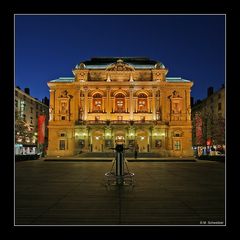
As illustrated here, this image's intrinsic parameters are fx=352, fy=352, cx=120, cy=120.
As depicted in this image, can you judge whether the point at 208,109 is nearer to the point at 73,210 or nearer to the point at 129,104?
the point at 129,104

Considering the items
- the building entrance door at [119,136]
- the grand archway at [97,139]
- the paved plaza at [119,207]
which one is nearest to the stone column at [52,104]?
the grand archway at [97,139]

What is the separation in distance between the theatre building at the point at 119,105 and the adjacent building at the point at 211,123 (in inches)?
160

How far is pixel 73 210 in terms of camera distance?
9.84m

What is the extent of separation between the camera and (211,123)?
78.0 m

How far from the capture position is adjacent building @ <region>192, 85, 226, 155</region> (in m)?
72.2

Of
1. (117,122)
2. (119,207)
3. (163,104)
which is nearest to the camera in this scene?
(119,207)

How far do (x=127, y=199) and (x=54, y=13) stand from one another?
22.3ft

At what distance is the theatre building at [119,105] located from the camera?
80.2 meters

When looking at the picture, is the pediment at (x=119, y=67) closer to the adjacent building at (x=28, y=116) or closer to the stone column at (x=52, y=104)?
the stone column at (x=52, y=104)

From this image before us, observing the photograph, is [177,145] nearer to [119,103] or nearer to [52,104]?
[119,103]

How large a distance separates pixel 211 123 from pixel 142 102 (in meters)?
16.8

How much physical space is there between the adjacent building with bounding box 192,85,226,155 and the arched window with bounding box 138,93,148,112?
12295 mm

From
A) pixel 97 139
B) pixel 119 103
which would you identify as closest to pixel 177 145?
pixel 119 103
